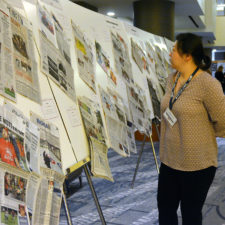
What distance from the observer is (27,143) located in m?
1.19

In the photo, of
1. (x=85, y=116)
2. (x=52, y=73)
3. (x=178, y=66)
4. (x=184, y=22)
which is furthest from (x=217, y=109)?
(x=184, y=22)

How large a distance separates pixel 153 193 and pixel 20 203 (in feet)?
8.06

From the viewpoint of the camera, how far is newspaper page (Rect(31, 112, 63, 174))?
4.22 ft

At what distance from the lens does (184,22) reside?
1091 cm

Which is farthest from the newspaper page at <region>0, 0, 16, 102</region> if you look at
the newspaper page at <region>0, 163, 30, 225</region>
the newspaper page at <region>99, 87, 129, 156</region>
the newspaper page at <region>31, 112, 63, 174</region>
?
the newspaper page at <region>99, 87, 129, 156</region>

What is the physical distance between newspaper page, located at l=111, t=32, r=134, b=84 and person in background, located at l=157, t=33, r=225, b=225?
63 centimetres

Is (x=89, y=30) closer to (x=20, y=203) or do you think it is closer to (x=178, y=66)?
(x=178, y=66)

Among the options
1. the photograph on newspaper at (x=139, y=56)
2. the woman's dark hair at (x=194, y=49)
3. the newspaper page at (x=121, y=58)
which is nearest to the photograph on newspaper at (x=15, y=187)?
the woman's dark hair at (x=194, y=49)

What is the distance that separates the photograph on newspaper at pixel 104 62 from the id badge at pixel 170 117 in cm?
54

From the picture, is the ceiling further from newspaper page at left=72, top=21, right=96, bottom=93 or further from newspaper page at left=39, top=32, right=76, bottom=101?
newspaper page at left=39, top=32, right=76, bottom=101

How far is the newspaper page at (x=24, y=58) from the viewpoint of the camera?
1.27 metres

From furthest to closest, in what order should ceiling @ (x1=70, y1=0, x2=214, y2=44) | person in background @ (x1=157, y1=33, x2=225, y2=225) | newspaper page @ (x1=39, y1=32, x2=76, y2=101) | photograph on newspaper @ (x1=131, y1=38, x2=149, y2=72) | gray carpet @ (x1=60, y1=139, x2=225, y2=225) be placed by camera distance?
ceiling @ (x1=70, y1=0, x2=214, y2=44) → photograph on newspaper @ (x1=131, y1=38, x2=149, y2=72) → gray carpet @ (x1=60, y1=139, x2=225, y2=225) → person in background @ (x1=157, y1=33, x2=225, y2=225) → newspaper page @ (x1=39, y1=32, x2=76, y2=101)

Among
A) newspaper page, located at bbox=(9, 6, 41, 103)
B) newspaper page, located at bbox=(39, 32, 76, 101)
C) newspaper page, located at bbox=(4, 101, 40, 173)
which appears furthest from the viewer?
newspaper page, located at bbox=(39, 32, 76, 101)

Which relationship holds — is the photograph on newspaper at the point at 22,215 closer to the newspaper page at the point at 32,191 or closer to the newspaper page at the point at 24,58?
the newspaper page at the point at 32,191
